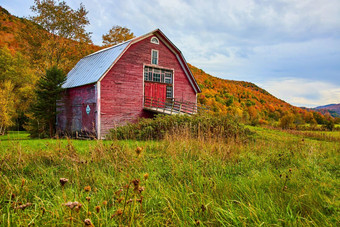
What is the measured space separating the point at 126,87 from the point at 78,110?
15.1 feet

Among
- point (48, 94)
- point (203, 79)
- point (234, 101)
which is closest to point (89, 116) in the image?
point (48, 94)

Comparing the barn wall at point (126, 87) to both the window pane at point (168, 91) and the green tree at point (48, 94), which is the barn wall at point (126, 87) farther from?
the green tree at point (48, 94)

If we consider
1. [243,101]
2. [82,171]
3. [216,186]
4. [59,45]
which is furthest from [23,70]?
[243,101]

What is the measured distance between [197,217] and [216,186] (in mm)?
1059

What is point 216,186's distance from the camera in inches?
153

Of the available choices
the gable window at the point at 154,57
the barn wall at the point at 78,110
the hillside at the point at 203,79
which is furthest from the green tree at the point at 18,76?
the gable window at the point at 154,57

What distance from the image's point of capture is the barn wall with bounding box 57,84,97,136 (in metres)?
17.4

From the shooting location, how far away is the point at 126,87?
1809 centimetres

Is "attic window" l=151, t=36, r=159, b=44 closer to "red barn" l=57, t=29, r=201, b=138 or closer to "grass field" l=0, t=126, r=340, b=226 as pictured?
"red barn" l=57, t=29, r=201, b=138

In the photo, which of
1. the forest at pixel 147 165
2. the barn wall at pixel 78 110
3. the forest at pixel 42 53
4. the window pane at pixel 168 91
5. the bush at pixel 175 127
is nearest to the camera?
the forest at pixel 147 165

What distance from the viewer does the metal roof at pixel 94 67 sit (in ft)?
56.8

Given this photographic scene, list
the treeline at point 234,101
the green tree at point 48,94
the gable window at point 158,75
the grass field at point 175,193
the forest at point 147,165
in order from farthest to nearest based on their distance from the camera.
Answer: the treeline at point 234,101 < the gable window at point 158,75 < the green tree at point 48,94 < the forest at point 147,165 < the grass field at point 175,193

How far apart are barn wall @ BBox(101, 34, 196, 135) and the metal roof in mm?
500

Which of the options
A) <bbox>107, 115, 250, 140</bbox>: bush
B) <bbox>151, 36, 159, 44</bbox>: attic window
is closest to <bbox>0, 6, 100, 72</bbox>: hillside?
<bbox>151, 36, 159, 44</bbox>: attic window
